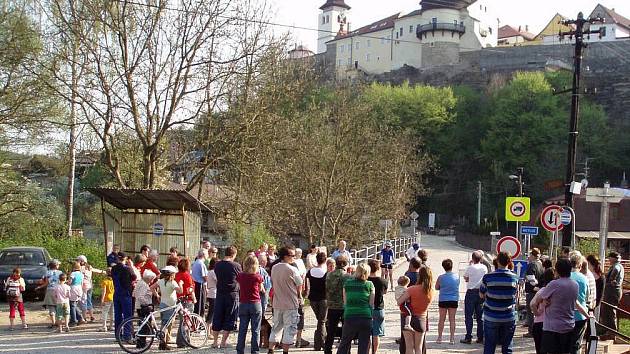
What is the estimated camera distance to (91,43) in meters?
20.2

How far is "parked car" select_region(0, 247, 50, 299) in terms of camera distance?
20.0 m

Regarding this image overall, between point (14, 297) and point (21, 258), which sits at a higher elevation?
point (14, 297)

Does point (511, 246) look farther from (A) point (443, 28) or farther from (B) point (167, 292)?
(A) point (443, 28)

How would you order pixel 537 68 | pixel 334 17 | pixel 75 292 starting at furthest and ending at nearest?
1. pixel 334 17
2. pixel 537 68
3. pixel 75 292

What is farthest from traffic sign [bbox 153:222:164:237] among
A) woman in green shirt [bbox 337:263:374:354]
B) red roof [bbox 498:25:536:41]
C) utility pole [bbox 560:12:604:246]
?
red roof [bbox 498:25:536:41]

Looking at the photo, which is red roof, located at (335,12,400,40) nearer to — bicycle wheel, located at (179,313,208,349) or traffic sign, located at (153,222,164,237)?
traffic sign, located at (153,222,164,237)

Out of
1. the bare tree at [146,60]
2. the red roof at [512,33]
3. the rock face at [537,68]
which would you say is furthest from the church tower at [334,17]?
the bare tree at [146,60]

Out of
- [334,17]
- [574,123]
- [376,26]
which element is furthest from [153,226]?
[334,17]

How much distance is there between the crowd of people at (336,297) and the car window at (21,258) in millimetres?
5511

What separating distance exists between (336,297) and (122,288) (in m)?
4.07

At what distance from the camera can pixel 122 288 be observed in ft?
43.6

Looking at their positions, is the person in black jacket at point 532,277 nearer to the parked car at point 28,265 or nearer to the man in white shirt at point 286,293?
the man in white shirt at point 286,293

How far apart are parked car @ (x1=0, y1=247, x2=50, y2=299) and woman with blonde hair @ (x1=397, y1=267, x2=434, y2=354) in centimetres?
1244

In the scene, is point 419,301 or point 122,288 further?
point 122,288
